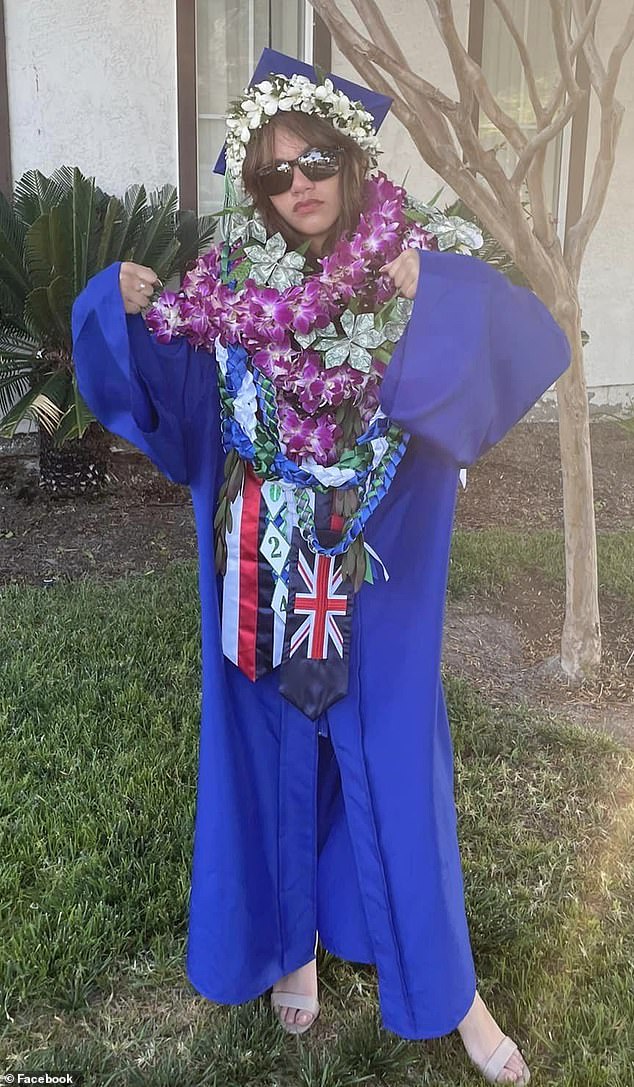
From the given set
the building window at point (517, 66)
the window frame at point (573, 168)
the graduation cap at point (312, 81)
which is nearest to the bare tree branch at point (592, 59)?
the graduation cap at point (312, 81)

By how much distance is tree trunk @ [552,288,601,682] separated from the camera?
394 centimetres

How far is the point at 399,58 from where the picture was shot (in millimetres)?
3697

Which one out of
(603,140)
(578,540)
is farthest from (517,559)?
(603,140)

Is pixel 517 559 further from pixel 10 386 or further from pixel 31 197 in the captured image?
pixel 31 197

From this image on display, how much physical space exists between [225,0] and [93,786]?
567 cm

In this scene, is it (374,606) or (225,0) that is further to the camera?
(225,0)

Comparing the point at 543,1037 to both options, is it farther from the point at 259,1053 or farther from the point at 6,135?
the point at 6,135

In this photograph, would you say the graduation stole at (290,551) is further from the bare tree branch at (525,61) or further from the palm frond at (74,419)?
the palm frond at (74,419)

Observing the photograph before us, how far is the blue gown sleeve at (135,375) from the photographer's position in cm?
176

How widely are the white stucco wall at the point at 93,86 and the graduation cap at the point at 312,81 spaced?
4911mm

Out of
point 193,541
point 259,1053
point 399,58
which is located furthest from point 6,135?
point 259,1053

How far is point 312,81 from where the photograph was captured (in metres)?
1.92

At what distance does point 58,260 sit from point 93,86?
5.50ft

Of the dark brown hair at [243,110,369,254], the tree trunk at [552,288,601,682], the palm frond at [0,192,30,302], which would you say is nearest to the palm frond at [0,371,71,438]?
the palm frond at [0,192,30,302]
